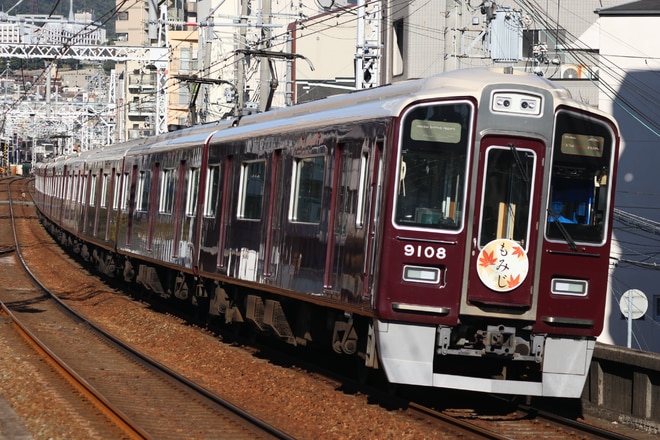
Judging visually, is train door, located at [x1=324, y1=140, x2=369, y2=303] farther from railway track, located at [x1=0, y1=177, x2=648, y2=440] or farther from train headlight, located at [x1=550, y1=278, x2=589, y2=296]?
train headlight, located at [x1=550, y1=278, x2=589, y2=296]

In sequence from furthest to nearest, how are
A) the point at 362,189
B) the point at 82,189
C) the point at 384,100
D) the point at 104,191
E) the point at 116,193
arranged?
the point at 82,189, the point at 104,191, the point at 116,193, the point at 362,189, the point at 384,100

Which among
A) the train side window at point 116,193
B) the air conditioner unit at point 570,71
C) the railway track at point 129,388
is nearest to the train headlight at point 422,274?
the railway track at point 129,388

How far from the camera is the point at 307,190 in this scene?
11406mm

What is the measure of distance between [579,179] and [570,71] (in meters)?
23.0

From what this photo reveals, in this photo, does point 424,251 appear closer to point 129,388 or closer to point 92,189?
point 129,388

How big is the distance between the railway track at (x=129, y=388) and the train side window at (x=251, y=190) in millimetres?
2051

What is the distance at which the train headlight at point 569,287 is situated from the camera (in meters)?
9.56

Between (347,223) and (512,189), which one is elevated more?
(512,189)

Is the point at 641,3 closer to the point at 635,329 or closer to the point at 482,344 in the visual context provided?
the point at 635,329

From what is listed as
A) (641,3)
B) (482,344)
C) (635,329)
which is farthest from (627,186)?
(482,344)

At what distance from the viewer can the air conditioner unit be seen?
3173 cm

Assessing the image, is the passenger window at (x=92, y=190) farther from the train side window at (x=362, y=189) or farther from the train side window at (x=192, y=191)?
the train side window at (x=362, y=189)

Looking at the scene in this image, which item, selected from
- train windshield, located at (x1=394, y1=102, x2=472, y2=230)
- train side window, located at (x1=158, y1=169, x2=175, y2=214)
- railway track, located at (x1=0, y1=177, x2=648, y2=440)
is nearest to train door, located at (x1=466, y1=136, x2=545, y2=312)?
train windshield, located at (x1=394, y1=102, x2=472, y2=230)

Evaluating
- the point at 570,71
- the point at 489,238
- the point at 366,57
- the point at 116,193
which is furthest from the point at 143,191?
the point at 570,71
